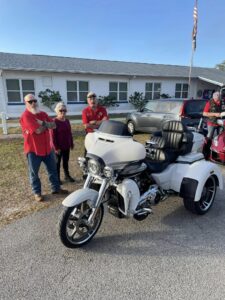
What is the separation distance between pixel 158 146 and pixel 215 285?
2080 mm

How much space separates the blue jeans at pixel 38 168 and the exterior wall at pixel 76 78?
41.0 feet

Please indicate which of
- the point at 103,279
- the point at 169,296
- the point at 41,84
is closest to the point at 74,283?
the point at 103,279

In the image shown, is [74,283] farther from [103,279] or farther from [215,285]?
[215,285]

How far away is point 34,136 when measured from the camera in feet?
13.3

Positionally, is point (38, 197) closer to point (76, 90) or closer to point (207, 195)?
point (207, 195)

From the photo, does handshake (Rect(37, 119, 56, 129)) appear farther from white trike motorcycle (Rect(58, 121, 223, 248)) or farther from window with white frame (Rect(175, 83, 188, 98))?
window with white frame (Rect(175, 83, 188, 98))

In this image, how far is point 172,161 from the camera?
387 centimetres

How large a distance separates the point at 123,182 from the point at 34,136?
1889 mm

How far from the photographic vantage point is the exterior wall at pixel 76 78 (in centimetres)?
1548

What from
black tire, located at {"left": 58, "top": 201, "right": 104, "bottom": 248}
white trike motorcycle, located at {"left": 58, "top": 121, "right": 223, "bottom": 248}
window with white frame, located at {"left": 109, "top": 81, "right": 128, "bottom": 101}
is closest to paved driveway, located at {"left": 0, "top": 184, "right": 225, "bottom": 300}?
black tire, located at {"left": 58, "top": 201, "right": 104, "bottom": 248}

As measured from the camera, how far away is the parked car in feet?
28.7

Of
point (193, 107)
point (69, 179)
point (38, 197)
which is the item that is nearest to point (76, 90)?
point (193, 107)

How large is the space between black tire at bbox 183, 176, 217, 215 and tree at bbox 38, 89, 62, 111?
13906mm

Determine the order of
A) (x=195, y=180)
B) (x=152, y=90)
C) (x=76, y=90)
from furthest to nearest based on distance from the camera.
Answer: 1. (x=152, y=90)
2. (x=76, y=90)
3. (x=195, y=180)
